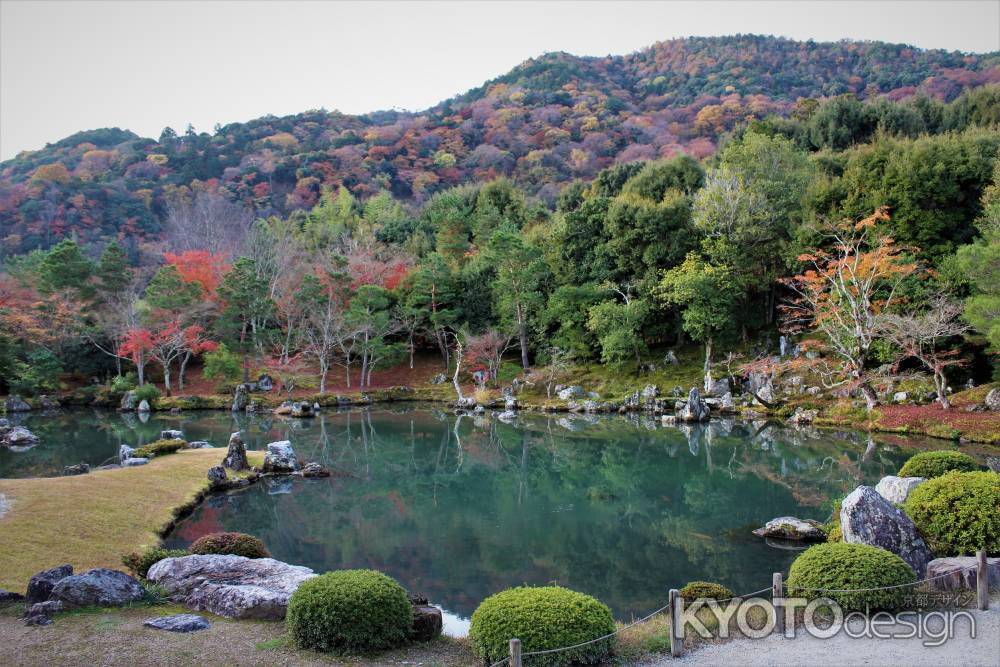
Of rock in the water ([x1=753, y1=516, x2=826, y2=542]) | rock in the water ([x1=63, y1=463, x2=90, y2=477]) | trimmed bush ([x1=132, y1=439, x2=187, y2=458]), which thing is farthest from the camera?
trimmed bush ([x1=132, y1=439, x2=187, y2=458])

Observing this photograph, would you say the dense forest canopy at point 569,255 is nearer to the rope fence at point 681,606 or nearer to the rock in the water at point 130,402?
the rock in the water at point 130,402

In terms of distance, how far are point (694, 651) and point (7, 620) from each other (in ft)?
24.7

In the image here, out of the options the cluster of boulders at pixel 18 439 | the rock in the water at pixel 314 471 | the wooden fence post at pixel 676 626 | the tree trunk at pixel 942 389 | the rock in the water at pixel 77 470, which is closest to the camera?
the wooden fence post at pixel 676 626

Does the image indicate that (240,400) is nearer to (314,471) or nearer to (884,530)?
(314,471)

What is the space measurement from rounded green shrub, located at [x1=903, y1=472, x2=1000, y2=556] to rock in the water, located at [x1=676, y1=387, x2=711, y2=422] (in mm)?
16939

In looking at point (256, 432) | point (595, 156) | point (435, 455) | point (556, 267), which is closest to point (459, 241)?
point (556, 267)

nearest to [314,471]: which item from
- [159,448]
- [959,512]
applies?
[159,448]

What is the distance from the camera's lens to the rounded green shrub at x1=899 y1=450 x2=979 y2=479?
11258mm

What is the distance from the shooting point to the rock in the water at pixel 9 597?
771 cm

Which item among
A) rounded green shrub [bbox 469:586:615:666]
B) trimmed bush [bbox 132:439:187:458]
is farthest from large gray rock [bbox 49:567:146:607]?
trimmed bush [bbox 132:439:187:458]

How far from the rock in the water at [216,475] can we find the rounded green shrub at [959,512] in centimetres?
1516

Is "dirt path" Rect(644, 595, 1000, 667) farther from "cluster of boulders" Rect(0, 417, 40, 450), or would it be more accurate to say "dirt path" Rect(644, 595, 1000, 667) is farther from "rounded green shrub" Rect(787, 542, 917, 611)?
"cluster of boulders" Rect(0, 417, 40, 450)

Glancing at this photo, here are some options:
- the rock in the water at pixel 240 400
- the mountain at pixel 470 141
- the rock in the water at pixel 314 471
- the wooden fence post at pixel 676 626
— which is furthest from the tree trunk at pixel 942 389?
the mountain at pixel 470 141

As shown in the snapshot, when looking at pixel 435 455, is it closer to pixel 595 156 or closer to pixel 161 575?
pixel 161 575
